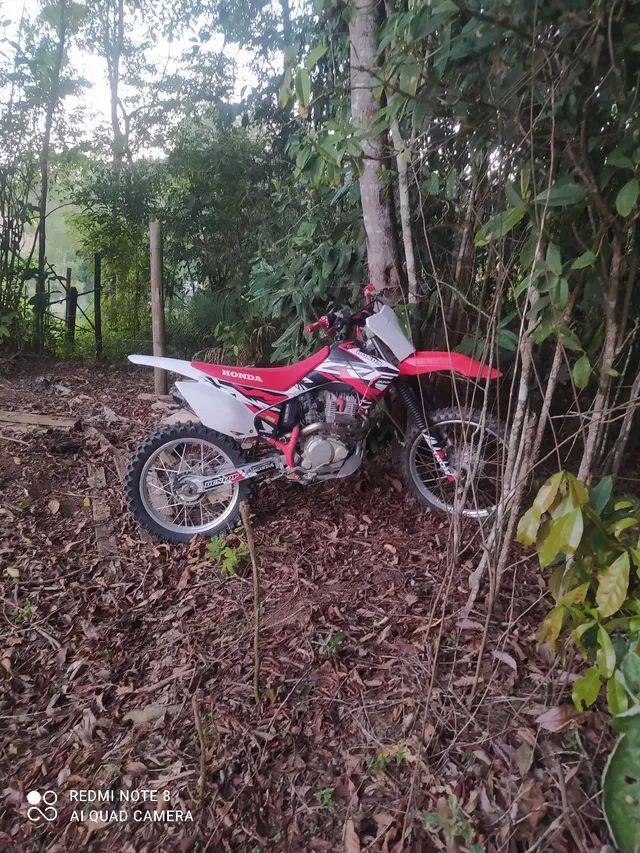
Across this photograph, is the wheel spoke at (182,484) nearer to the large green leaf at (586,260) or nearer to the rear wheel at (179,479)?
the rear wheel at (179,479)

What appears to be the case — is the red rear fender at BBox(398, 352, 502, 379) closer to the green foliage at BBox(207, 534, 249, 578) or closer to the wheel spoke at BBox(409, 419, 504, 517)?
the wheel spoke at BBox(409, 419, 504, 517)

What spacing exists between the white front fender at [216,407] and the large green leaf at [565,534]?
174 cm

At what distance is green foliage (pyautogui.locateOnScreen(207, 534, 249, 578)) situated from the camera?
268 cm

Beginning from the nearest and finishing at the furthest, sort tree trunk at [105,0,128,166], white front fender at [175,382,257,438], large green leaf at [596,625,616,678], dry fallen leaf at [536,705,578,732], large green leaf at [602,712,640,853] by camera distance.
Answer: large green leaf at [602,712,640,853], large green leaf at [596,625,616,678], dry fallen leaf at [536,705,578,732], white front fender at [175,382,257,438], tree trunk at [105,0,128,166]

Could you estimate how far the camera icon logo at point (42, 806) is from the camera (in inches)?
63.6

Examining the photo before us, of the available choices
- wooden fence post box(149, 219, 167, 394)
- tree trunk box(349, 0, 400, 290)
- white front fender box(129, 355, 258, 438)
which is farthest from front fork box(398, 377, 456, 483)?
wooden fence post box(149, 219, 167, 394)

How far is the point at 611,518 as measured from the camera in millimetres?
1639

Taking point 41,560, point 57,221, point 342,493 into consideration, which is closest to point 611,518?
point 342,493

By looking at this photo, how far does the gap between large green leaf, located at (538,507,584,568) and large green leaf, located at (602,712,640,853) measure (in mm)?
400

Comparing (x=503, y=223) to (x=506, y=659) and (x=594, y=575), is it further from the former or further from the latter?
(x=506, y=659)

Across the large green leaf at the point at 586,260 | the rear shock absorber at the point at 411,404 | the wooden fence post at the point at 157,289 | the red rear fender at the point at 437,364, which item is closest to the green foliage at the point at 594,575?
the large green leaf at the point at 586,260

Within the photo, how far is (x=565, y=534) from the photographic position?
1429 mm

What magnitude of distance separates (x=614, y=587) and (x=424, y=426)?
5.24ft

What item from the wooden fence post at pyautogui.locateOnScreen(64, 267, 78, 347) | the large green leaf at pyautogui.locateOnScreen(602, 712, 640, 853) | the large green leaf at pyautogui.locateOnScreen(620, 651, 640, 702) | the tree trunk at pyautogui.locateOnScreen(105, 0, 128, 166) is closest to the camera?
the large green leaf at pyautogui.locateOnScreen(602, 712, 640, 853)
